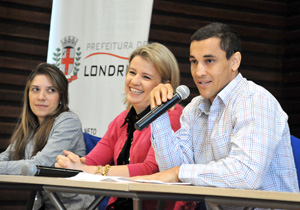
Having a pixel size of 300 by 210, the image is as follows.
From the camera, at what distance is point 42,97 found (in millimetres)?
3072

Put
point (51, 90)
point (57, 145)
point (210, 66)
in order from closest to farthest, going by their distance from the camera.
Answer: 1. point (210, 66)
2. point (57, 145)
3. point (51, 90)

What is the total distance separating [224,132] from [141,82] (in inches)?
29.1

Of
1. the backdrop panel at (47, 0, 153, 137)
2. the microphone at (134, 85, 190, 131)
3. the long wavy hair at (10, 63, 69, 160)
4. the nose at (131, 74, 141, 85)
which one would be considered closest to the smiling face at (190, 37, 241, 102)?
the microphone at (134, 85, 190, 131)

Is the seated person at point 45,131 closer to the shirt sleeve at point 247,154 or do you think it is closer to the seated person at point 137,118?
the seated person at point 137,118

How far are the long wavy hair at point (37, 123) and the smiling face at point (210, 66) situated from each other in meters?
1.25

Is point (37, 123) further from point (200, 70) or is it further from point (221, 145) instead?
point (221, 145)

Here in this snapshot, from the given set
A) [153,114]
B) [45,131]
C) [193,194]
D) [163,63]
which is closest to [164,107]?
[153,114]

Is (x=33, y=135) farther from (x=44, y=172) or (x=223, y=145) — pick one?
(x=223, y=145)

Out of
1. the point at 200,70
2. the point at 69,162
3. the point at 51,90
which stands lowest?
the point at 69,162

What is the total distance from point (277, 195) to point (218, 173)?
A: 0.48 metres

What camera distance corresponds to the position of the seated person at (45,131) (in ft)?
9.00

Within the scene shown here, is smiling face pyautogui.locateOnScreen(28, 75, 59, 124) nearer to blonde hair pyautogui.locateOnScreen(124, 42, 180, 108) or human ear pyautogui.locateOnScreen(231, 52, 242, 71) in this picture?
blonde hair pyautogui.locateOnScreen(124, 42, 180, 108)

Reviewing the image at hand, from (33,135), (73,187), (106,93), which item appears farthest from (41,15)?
(73,187)

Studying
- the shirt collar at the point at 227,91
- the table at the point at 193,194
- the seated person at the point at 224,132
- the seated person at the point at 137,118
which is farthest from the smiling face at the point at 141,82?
the table at the point at 193,194
